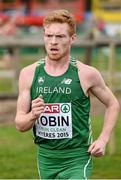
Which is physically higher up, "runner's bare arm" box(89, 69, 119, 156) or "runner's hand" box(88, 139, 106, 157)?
"runner's bare arm" box(89, 69, 119, 156)

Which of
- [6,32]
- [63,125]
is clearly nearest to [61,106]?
[63,125]

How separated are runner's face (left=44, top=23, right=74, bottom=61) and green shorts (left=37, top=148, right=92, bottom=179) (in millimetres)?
685

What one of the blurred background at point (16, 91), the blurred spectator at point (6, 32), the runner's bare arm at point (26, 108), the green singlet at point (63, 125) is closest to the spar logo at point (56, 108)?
the green singlet at point (63, 125)

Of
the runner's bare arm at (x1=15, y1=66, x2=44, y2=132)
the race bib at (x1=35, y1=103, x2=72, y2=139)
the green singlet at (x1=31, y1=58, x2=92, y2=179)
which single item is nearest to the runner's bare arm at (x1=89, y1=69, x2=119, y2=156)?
the green singlet at (x1=31, y1=58, x2=92, y2=179)

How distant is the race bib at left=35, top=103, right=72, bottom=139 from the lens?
5.32 meters

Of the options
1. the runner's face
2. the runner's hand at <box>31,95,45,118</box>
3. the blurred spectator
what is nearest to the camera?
the runner's hand at <box>31,95,45,118</box>

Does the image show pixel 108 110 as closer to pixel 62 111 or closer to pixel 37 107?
pixel 62 111

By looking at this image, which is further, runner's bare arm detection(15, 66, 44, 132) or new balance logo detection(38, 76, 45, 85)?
new balance logo detection(38, 76, 45, 85)

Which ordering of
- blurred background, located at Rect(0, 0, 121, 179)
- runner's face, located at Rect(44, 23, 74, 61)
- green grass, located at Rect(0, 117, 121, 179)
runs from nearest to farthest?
runner's face, located at Rect(44, 23, 74, 61)
green grass, located at Rect(0, 117, 121, 179)
blurred background, located at Rect(0, 0, 121, 179)

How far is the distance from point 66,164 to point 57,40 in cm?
89

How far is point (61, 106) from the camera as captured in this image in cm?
532

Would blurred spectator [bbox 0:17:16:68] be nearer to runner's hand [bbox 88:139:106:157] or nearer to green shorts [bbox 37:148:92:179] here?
green shorts [bbox 37:148:92:179]

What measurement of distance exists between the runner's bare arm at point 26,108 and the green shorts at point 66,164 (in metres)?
0.30

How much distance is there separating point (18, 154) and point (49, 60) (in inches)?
168
